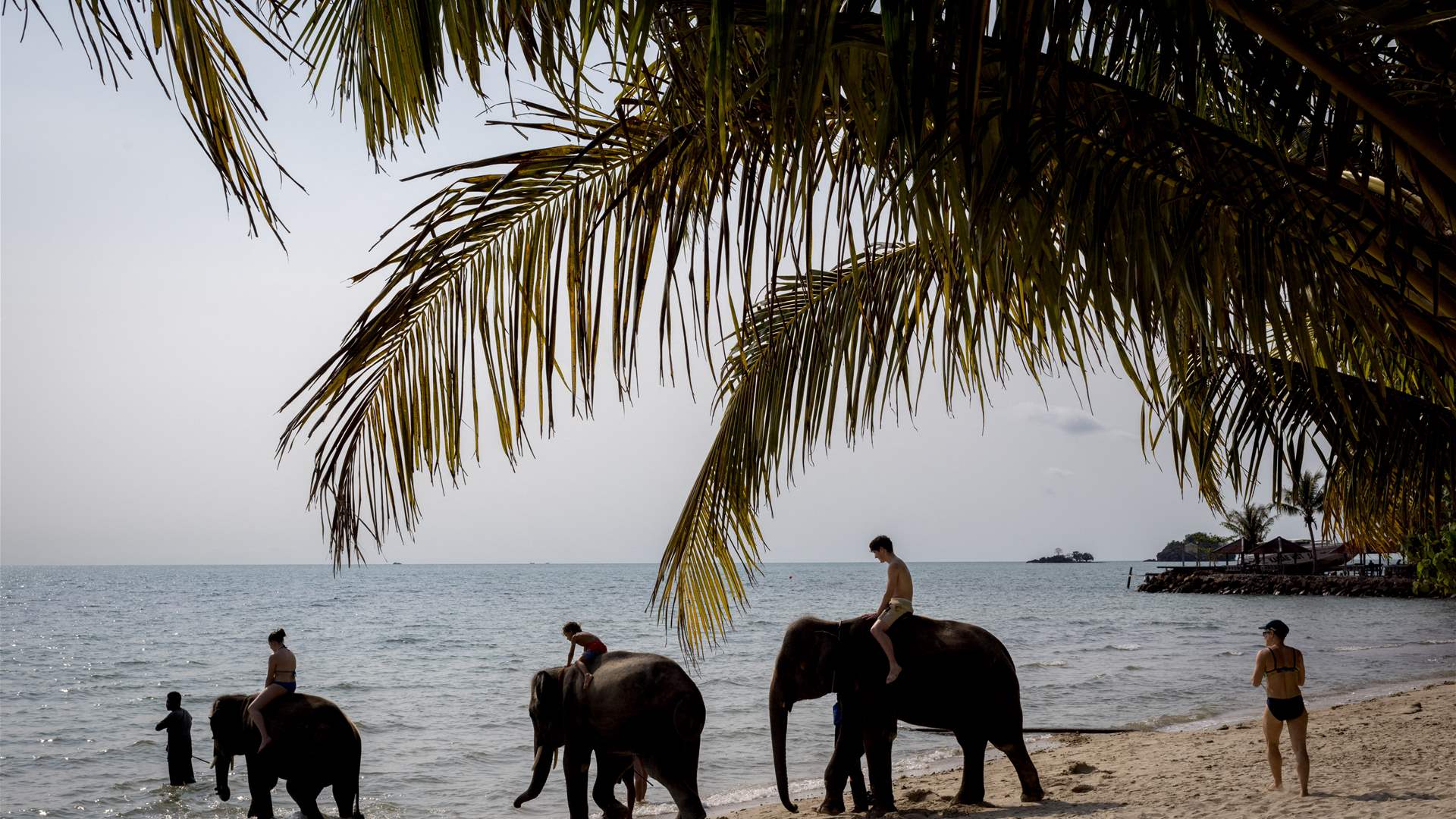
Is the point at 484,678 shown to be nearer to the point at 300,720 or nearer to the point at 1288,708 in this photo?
the point at 300,720

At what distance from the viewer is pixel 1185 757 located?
12.9 metres

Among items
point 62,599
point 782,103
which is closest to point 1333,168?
point 782,103

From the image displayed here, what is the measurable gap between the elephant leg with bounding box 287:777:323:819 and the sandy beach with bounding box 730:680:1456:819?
4339 mm

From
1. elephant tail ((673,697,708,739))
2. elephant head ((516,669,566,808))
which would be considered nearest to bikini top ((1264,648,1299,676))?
elephant tail ((673,697,708,739))

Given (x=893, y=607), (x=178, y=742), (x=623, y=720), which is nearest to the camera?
(x=623, y=720)

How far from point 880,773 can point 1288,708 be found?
3.25 metres

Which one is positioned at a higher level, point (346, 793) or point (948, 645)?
point (948, 645)

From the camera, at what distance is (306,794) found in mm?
9734

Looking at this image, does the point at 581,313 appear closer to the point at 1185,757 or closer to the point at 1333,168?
the point at 1333,168

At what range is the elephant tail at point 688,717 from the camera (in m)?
8.51

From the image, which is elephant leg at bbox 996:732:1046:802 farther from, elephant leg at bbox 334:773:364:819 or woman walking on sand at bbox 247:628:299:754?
woman walking on sand at bbox 247:628:299:754

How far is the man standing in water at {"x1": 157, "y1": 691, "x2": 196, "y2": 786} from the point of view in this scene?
12.5m

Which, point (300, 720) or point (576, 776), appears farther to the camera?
point (300, 720)

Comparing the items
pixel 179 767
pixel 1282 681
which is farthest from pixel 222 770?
pixel 1282 681
